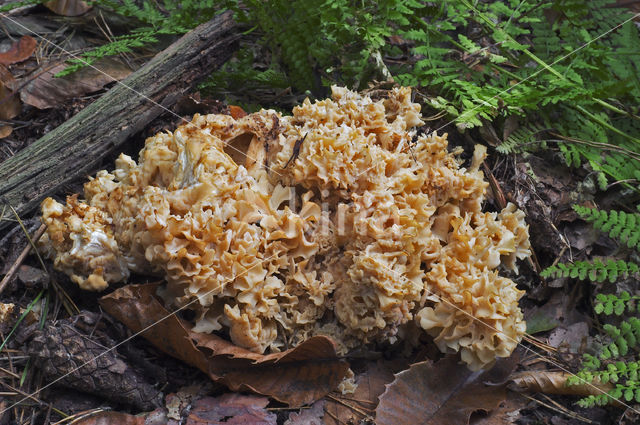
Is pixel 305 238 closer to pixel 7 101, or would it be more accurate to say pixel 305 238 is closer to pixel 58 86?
pixel 58 86

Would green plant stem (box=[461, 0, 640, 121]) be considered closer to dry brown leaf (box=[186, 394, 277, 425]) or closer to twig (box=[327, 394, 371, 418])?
twig (box=[327, 394, 371, 418])

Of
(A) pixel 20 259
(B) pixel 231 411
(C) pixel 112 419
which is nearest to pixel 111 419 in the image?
(C) pixel 112 419

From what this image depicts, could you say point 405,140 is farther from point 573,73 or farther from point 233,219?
point 573,73

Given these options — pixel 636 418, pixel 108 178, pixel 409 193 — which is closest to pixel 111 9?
pixel 108 178

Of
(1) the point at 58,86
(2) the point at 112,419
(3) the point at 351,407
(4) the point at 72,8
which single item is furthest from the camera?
(4) the point at 72,8

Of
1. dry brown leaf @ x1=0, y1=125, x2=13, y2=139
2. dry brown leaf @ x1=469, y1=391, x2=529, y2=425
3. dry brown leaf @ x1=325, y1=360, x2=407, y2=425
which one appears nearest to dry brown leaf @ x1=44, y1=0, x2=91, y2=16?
dry brown leaf @ x1=0, y1=125, x2=13, y2=139
